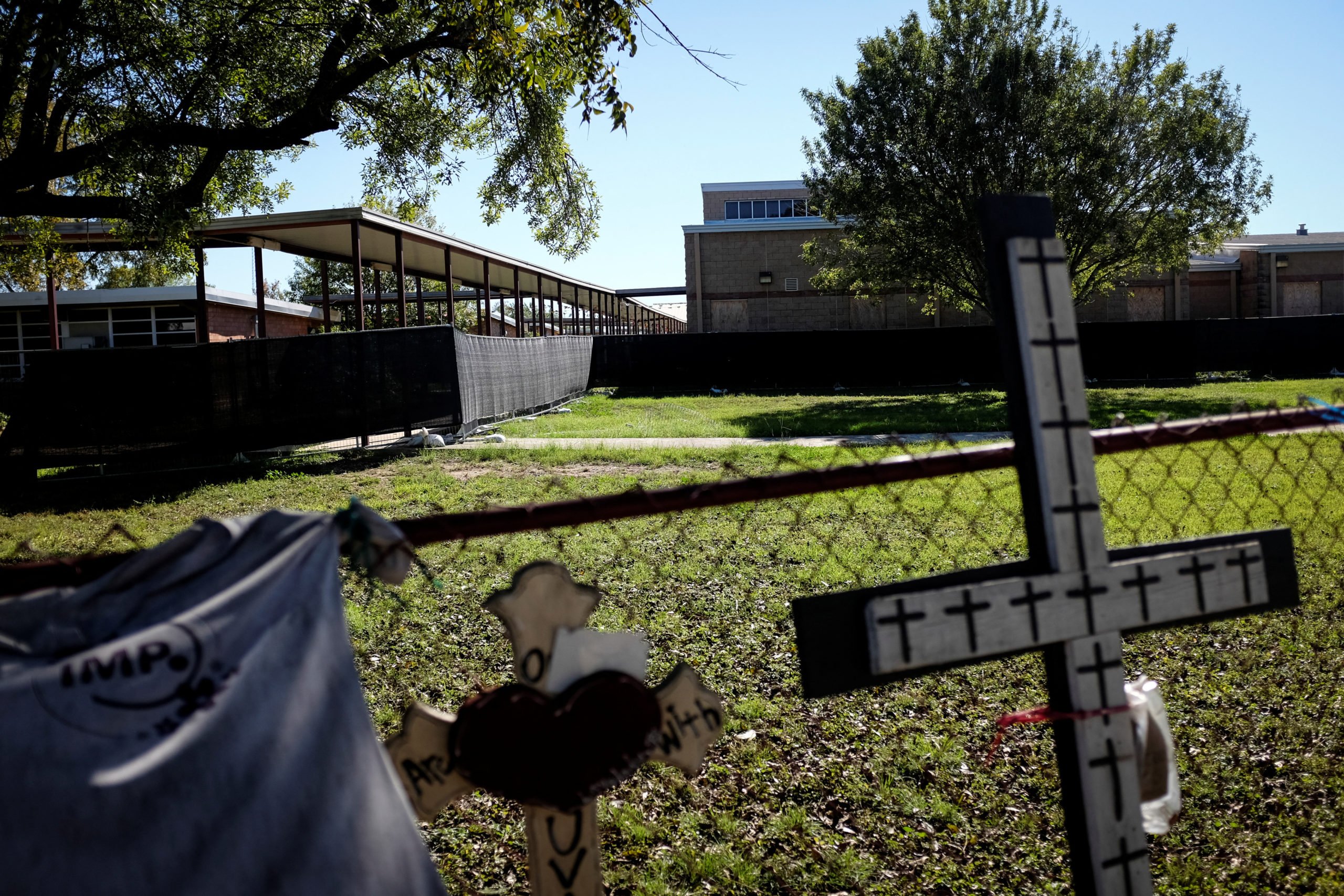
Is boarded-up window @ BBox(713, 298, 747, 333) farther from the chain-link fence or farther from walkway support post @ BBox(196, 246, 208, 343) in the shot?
the chain-link fence

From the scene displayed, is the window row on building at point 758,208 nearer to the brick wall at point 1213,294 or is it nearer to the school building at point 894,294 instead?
the school building at point 894,294

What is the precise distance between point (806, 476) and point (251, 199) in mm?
14684

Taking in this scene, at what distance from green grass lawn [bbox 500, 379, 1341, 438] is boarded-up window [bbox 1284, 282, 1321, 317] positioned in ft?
42.7

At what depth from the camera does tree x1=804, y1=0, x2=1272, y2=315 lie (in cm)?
2220

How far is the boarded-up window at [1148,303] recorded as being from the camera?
34.3m

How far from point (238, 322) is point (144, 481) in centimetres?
2121

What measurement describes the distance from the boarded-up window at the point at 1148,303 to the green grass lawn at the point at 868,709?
2833 centimetres

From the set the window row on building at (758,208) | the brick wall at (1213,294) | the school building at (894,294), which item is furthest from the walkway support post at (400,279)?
the window row on building at (758,208)

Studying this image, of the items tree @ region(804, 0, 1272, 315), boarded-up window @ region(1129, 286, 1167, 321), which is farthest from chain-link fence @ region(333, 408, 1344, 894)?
boarded-up window @ region(1129, 286, 1167, 321)

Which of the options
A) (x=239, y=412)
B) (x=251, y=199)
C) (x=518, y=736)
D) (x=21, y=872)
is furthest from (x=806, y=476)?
(x=251, y=199)

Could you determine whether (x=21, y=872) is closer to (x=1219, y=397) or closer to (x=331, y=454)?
(x=331, y=454)

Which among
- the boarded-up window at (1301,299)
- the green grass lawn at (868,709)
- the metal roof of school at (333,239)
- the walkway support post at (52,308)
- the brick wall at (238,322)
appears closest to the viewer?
the green grass lawn at (868,709)

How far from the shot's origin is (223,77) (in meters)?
9.82

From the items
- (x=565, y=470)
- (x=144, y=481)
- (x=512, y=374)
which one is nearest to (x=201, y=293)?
(x=144, y=481)
